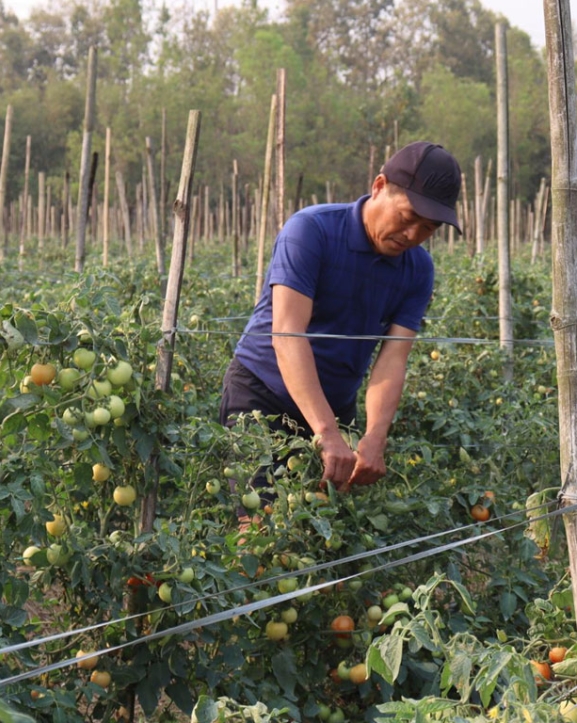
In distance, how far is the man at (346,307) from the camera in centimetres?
243

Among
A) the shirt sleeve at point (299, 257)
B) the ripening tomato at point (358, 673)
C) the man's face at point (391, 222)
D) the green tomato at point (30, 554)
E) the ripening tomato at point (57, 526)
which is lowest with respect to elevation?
the ripening tomato at point (358, 673)

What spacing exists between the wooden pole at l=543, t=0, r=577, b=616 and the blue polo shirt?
900 millimetres

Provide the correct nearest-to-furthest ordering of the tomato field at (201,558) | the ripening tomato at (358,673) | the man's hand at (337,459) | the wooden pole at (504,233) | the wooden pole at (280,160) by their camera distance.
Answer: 1. the tomato field at (201,558)
2. the ripening tomato at (358,673)
3. the man's hand at (337,459)
4. the wooden pole at (504,233)
5. the wooden pole at (280,160)

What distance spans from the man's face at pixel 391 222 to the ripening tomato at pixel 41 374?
995mm

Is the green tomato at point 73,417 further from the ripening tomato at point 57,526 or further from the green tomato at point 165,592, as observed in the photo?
the green tomato at point 165,592

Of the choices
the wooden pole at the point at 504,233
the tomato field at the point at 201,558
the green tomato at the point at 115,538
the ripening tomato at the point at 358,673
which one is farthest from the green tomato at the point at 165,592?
the wooden pole at the point at 504,233

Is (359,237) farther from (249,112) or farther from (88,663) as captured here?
(249,112)

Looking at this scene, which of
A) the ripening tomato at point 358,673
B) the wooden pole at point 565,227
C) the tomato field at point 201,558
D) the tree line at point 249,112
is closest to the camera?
the wooden pole at point 565,227

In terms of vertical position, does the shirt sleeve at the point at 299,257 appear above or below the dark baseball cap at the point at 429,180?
below

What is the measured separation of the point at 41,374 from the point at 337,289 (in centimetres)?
96

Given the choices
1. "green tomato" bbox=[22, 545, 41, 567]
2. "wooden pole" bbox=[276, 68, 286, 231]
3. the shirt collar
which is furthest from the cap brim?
"wooden pole" bbox=[276, 68, 286, 231]

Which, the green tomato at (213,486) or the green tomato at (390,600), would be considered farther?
the green tomato at (390,600)

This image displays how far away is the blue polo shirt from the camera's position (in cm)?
254

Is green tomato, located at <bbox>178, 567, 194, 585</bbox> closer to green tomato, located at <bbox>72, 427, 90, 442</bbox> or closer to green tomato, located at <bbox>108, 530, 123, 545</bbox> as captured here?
green tomato, located at <bbox>108, 530, 123, 545</bbox>
